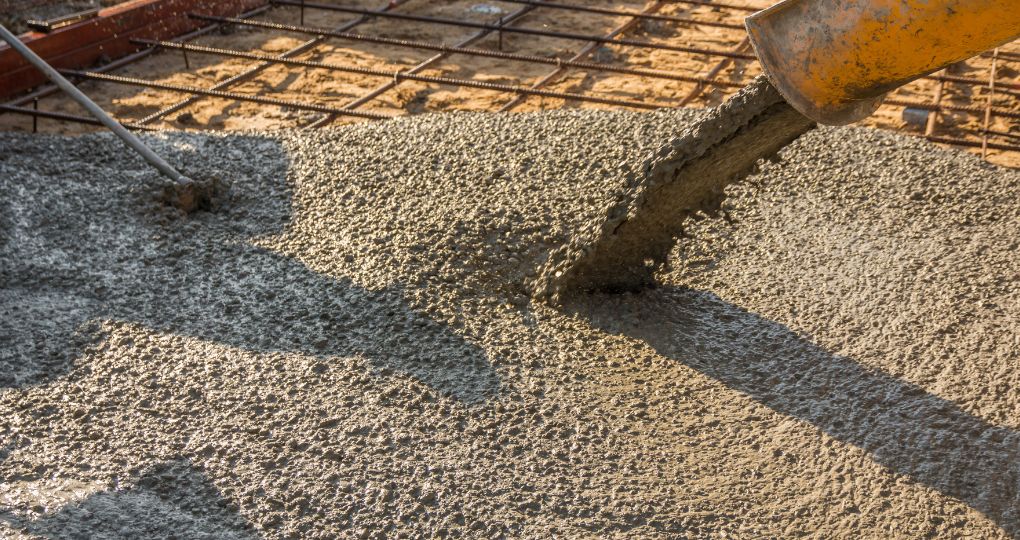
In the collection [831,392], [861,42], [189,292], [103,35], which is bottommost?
[831,392]

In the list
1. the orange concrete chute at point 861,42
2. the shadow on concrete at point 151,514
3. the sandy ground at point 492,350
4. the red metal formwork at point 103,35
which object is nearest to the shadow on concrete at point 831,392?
the sandy ground at point 492,350

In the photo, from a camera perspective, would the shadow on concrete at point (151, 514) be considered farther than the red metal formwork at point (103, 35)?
No

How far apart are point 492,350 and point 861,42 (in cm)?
128

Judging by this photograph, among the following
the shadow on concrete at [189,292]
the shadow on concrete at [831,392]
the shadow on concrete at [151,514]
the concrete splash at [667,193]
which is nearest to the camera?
the shadow on concrete at [151,514]

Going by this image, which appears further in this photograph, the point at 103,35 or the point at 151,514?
the point at 103,35

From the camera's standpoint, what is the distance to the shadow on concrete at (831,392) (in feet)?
7.94

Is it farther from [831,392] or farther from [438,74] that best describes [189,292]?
[438,74]

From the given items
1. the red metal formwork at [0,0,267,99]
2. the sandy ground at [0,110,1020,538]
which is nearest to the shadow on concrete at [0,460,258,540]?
the sandy ground at [0,110,1020,538]

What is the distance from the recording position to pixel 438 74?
236 inches

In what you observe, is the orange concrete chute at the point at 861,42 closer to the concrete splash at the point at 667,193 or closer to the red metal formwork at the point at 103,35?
the concrete splash at the point at 667,193

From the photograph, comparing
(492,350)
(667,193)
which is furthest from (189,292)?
(667,193)

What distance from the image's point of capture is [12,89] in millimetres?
5305

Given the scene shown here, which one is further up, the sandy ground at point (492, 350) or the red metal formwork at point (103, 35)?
the red metal formwork at point (103, 35)

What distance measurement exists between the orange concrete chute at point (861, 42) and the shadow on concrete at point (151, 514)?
1.59 meters
